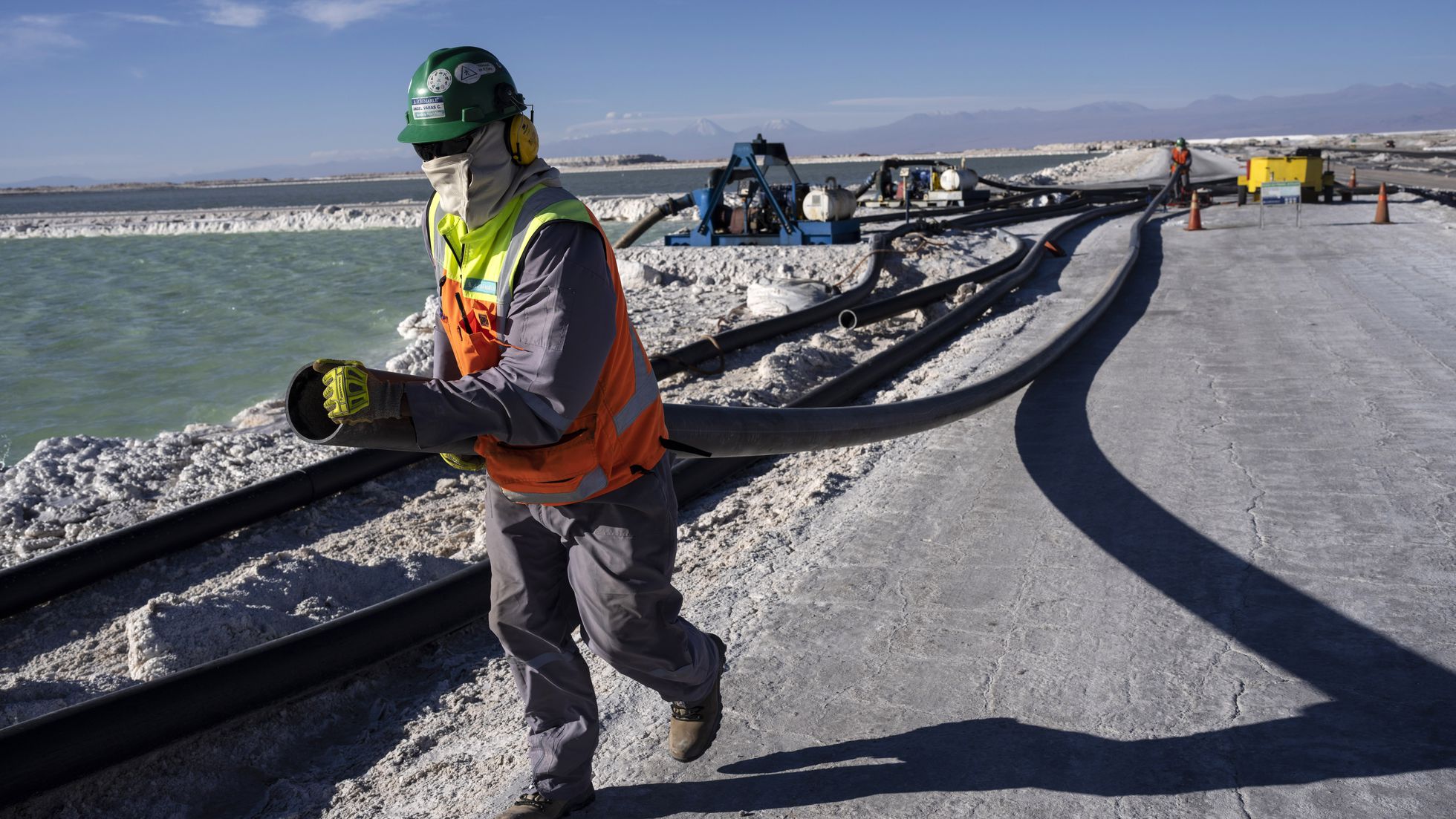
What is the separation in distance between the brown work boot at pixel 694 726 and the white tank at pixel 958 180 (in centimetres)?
2545

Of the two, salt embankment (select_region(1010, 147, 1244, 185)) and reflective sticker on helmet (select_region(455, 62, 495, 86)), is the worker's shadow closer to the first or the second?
reflective sticker on helmet (select_region(455, 62, 495, 86))

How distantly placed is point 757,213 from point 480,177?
15.3m

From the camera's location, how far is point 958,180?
2662 cm

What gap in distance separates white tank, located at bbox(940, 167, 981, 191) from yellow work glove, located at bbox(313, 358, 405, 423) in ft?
85.7

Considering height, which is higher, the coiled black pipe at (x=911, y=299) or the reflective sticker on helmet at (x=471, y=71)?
the reflective sticker on helmet at (x=471, y=71)

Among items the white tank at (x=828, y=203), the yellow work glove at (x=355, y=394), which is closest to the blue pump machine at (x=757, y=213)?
the white tank at (x=828, y=203)

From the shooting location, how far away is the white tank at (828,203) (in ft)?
54.0

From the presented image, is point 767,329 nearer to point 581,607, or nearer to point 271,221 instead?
point 581,607

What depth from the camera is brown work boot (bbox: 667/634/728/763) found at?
2.79 m

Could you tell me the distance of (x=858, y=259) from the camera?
14.9 meters

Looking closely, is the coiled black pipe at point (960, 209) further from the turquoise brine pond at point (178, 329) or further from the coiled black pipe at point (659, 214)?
the turquoise brine pond at point (178, 329)

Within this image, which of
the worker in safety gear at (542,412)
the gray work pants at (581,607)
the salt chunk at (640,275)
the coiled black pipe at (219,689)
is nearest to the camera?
the worker in safety gear at (542,412)

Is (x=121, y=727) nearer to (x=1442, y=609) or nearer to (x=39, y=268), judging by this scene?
(x=1442, y=609)

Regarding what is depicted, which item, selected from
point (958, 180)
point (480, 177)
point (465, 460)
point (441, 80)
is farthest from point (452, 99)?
point (958, 180)
